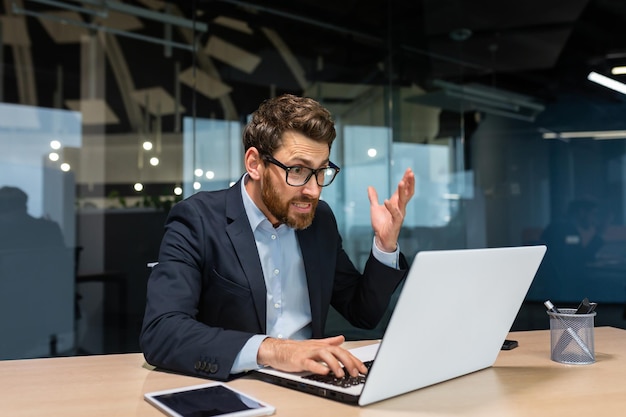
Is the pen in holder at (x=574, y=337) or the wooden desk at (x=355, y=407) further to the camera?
the pen in holder at (x=574, y=337)

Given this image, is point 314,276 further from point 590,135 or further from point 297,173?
point 590,135

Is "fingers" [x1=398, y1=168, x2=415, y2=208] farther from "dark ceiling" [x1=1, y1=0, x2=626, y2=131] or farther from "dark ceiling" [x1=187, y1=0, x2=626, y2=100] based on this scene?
"dark ceiling" [x1=187, y1=0, x2=626, y2=100]

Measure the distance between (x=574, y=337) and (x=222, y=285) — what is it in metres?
0.97

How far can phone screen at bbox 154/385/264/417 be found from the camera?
108 centimetres

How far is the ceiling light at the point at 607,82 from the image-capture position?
4677 mm

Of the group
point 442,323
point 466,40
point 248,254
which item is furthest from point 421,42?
point 442,323

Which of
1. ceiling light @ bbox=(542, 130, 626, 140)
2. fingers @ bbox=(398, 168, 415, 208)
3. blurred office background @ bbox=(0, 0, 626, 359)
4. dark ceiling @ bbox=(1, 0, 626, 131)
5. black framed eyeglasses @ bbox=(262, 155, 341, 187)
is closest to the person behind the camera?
fingers @ bbox=(398, 168, 415, 208)

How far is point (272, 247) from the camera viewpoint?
1.89m

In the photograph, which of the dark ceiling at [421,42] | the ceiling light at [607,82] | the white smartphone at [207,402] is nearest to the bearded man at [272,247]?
the white smartphone at [207,402]

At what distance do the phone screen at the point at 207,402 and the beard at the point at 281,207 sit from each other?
0.69 metres

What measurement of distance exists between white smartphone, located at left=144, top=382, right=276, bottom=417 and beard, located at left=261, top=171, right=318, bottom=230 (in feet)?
Result: 2.23

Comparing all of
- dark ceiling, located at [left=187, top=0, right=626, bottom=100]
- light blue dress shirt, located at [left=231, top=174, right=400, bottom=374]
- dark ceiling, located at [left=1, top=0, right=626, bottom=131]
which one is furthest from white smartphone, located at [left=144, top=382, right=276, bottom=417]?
dark ceiling, located at [left=187, top=0, right=626, bottom=100]

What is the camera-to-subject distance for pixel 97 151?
12.9 ft

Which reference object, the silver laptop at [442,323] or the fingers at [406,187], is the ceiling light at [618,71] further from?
the silver laptop at [442,323]
